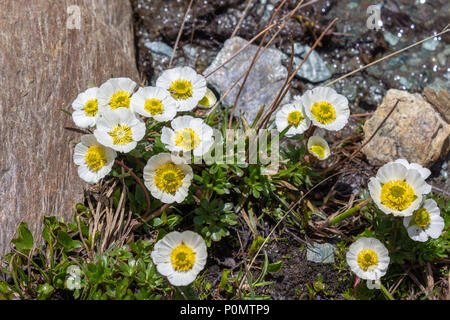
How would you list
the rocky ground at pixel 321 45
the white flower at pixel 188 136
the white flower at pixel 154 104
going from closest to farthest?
1. the white flower at pixel 188 136
2. the white flower at pixel 154 104
3. the rocky ground at pixel 321 45

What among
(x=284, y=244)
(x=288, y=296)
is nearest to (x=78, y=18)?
(x=284, y=244)

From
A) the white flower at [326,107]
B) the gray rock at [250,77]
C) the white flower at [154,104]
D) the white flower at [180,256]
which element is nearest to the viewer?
the white flower at [180,256]

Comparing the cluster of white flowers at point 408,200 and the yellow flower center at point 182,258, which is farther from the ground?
the cluster of white flowers at point 408,200

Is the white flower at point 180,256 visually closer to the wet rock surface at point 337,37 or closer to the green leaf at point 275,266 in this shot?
the green leaf at point 275,266

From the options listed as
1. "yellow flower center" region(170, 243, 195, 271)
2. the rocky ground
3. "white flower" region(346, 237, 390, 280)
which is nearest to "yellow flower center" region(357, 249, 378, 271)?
"white flower" region(346, 237, 390, 280)

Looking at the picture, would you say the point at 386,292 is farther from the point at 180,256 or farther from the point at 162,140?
the point at 162,140

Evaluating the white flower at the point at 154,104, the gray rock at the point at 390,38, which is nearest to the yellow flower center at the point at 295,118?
the white flower at the point at 154,104

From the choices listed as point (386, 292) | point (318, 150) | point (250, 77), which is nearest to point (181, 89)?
point (318, 150)
